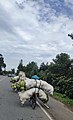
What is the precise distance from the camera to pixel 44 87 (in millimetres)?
17359

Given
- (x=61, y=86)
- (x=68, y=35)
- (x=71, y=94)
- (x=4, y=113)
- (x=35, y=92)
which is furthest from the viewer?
(x=61, y=86)

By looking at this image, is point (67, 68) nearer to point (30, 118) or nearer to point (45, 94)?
point (45, 94)

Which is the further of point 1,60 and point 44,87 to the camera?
point 1,60

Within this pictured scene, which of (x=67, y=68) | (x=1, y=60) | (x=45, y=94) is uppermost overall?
(x=1, y=60)

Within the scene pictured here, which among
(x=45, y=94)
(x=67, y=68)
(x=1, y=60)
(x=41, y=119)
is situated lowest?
(x=41, y=119)

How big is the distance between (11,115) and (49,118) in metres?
1.57

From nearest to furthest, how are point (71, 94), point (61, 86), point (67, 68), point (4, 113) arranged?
point (4, 113) < point (71, 94) < point (61, 86) < point (67, 68)

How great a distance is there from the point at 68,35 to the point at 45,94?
11.9 metres

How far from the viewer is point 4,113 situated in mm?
13211

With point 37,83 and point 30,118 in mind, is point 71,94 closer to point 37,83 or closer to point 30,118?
point 37,83

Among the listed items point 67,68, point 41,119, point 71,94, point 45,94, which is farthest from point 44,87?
point 67,68

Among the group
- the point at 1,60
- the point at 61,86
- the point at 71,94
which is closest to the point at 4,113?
the point at 71,94

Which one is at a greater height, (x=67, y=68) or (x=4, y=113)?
(x=67, y=68)

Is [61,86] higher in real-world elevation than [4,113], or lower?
higher
